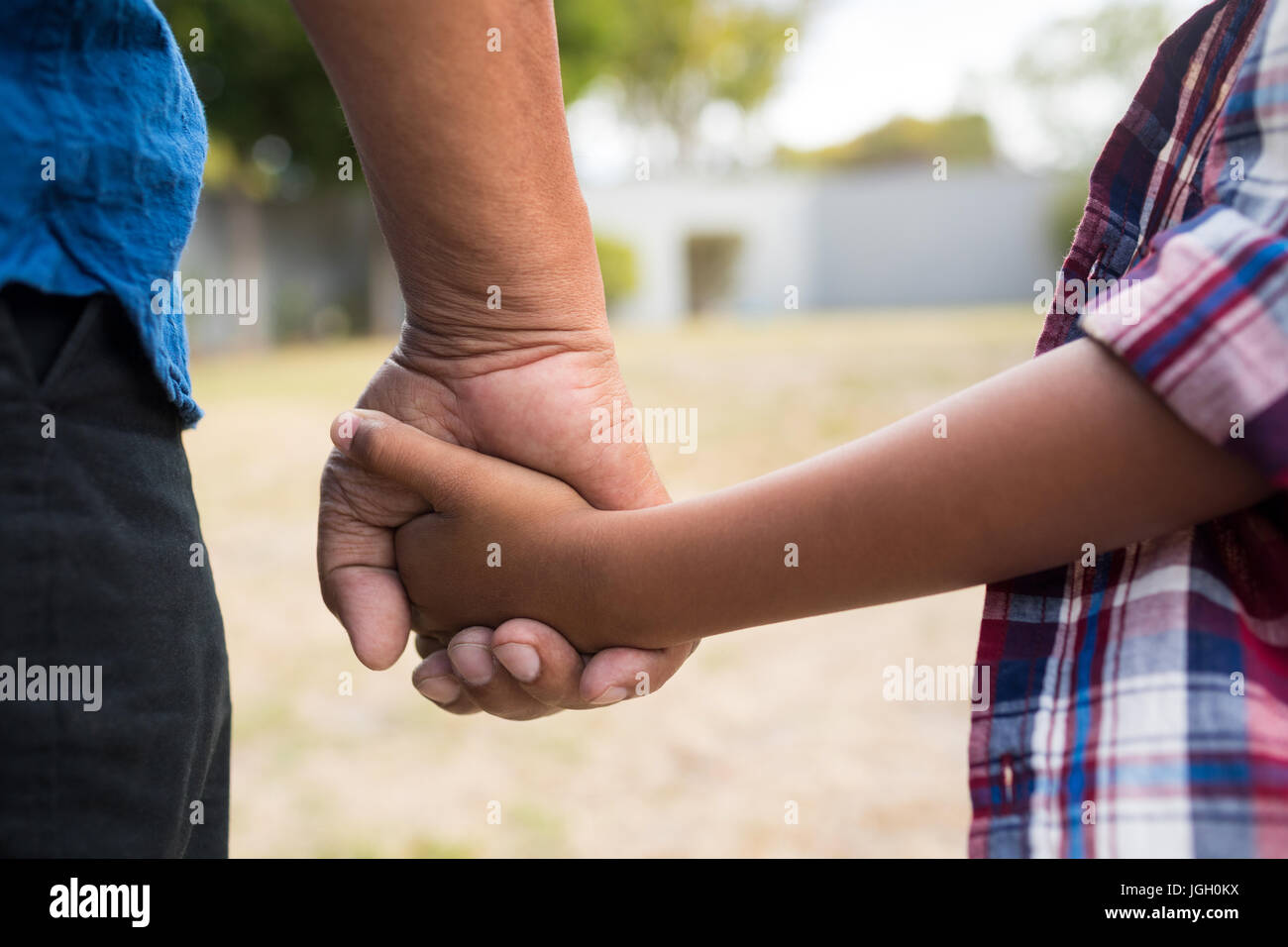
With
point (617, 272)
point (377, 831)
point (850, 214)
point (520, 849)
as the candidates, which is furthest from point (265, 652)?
point (850, 214)

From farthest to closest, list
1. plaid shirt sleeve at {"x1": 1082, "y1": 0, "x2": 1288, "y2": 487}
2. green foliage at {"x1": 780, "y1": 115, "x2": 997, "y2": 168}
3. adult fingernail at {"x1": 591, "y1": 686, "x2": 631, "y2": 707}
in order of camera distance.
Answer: green foliage at {"x1": 780, "y1": 115, "x2": 997, "y2": 168}
adult fingernail at {"x1": 591, "y1": 686, "x2": 631, "y2": 707}
plaid shirt sleeve at {"x1": 1082, "y1": 0, "x2": 1288, "y2": 487}

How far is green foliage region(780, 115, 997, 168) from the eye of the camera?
3831cm

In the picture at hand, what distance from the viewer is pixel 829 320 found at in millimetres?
17172

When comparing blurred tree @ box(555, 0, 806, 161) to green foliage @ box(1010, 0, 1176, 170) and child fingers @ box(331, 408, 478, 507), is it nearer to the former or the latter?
green foliage @ box(1010, 0, 1176, 170)

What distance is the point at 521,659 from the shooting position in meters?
1.22

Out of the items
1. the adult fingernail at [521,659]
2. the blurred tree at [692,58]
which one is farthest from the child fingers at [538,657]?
the blurred tree at [692,58]

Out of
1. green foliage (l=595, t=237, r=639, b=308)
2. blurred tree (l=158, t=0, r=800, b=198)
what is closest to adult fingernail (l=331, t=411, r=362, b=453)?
blurred tree (l=158, t=0, r=800, b=198)

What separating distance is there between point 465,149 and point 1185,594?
0.74 metres

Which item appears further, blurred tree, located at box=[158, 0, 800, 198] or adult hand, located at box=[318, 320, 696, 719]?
blurred tree, located at box=[158, 0, 800, 198]

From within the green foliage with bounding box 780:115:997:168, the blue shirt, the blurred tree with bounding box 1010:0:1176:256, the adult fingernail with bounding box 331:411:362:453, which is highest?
the green foliage with bounding box 780:115:997:168

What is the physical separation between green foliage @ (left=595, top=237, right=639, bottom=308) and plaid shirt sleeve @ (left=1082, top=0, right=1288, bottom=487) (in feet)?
61.1

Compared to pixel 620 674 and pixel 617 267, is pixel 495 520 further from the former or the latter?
pixel 617 267
